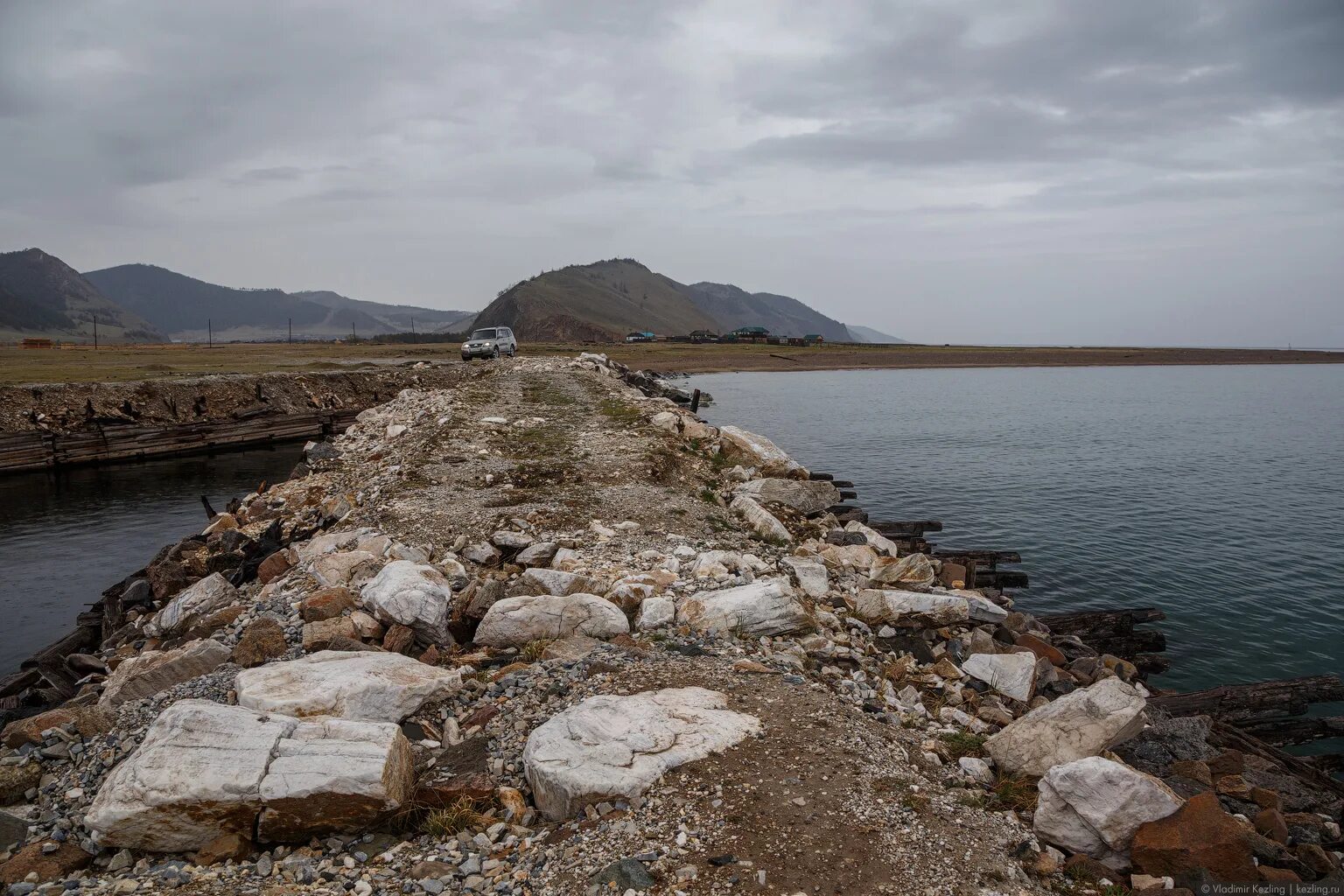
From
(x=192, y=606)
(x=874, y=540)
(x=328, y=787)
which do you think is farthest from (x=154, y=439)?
(x=328, y=787)

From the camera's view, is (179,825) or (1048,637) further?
(1048,637)

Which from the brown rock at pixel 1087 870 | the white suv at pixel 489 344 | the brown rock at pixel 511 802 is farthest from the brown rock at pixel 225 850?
the white suv at pixel 489 344

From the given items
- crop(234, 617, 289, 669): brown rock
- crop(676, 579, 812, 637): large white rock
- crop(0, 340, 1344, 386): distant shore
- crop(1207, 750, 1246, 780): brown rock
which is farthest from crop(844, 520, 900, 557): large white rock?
crop(0, 340, 1344, 386): distant shore

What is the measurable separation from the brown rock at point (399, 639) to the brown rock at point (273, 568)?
→ 4619mm

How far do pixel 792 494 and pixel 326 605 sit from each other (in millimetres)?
10367

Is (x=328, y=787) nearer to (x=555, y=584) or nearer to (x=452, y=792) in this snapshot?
(x=452, y=792)

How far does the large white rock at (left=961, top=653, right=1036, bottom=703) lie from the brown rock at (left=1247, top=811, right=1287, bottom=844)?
7.79 ft

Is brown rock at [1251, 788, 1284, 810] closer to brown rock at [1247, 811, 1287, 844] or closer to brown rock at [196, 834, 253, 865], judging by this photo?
brown rock at [1247, 811, 1287, 844]

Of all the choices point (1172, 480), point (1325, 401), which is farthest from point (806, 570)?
point (1325, 401)

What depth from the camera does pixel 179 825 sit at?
558cm

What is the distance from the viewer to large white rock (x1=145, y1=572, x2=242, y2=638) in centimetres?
1165

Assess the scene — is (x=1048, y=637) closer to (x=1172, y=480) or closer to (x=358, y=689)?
(x=358, y=689)

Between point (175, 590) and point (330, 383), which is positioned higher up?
point (330, 383)

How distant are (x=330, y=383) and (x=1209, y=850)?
49.8 metres
